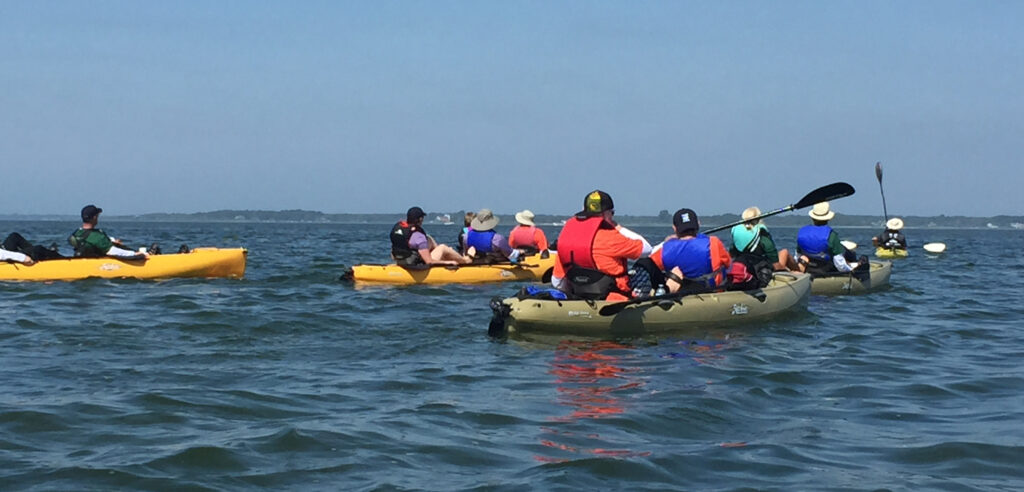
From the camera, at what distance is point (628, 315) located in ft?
41.7

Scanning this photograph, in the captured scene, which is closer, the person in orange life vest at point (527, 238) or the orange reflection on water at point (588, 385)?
the orange reflection on water at point (588, 385)

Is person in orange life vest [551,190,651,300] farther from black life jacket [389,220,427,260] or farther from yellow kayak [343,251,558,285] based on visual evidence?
black life jacket [389,220,427,260]

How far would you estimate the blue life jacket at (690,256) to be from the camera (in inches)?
530

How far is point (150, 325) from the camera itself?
13594mm

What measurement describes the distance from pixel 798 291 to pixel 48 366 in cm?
959

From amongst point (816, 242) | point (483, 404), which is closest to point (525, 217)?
point (816, 242)

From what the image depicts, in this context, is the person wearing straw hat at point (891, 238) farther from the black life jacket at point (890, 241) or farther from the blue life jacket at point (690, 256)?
the blue life jacket at point (690, 256)

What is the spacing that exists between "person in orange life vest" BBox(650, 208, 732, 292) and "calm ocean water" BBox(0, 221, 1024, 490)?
28.6 inches

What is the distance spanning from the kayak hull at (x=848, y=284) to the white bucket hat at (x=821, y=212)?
1.03 m

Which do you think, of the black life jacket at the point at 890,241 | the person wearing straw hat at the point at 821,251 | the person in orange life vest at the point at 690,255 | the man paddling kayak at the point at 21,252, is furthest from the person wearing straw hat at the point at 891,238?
the man paddling kayak at the point at 21,252

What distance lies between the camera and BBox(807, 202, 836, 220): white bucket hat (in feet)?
59.6

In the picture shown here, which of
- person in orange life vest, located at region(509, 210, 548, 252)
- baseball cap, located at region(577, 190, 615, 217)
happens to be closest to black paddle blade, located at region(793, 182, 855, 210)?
person in orange life vest, located at region(509, 210, 548, 252)

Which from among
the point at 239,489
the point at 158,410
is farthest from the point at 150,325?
the point at 239,489

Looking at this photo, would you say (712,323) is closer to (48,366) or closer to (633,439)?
(633,439)
